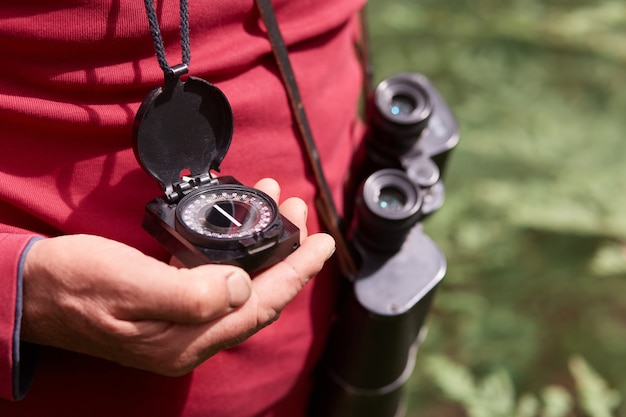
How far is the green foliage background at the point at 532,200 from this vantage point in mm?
1910

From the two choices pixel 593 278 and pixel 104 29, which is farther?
pixel 593 278

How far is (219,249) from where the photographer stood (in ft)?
2.47

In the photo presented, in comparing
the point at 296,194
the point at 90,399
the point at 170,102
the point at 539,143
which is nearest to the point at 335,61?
the point at 296,194

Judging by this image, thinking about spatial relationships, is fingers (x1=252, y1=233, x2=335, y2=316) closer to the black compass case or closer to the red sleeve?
the black compass case

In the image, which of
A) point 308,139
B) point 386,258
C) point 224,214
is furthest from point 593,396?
point 224,214

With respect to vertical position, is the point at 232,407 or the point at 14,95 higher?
the point at 14,95

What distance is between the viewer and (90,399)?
86 centimetres

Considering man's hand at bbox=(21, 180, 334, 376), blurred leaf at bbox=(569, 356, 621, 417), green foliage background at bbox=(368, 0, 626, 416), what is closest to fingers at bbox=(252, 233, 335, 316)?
man's hand at bbox=(21, 180, 334, 376)

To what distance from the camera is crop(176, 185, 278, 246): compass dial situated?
75 cm

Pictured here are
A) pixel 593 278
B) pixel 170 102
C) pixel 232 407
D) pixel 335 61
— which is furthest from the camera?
pixel 593 278

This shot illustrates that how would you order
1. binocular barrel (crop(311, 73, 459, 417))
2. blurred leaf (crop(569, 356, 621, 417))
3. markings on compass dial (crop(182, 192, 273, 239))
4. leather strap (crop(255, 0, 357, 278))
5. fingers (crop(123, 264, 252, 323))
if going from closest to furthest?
fingers (crop(123, 264, 252, 323)) → markings on compass dial (crop(182, 192, 273, 239)) → leather strap (crop(255, 0, 357, 278)) → binocular barrel (crop(311, 73, 459, 417)) → blurred leaf (crop(569, 356, 621, 417))

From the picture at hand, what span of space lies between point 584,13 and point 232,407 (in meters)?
1.77

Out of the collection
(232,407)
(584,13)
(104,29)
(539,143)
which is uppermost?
(104,29)

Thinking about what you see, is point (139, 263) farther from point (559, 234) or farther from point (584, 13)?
point (584, 13)
